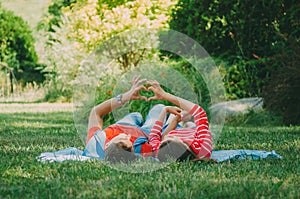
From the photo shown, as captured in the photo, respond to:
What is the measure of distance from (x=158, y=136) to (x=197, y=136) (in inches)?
15.5

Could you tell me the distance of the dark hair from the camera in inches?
159

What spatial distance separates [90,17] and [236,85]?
18.7 ft

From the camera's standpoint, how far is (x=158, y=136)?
4.55 m

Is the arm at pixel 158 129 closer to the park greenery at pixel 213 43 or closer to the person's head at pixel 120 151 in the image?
the person's head at pixel 120 151

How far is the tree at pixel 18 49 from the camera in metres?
18.6

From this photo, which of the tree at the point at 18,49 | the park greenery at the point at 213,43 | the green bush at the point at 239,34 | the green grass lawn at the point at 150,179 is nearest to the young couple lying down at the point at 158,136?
the green grass lawn at the point at 150,179

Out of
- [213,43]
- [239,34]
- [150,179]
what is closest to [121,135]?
[150,179]

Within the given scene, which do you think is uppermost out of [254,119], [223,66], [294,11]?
[294,11]

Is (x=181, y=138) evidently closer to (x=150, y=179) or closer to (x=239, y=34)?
(x=150, y=179)

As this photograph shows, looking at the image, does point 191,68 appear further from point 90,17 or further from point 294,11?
point 90,17

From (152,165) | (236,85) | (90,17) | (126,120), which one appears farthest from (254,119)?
(90,17)

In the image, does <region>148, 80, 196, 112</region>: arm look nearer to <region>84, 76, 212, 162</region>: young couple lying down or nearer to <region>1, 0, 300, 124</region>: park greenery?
<region>84, 76, 212, 162</region>: young couple lying down

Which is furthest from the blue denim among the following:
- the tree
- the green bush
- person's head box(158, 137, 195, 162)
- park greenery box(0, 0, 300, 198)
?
the tree

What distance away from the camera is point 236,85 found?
32.3 feet
